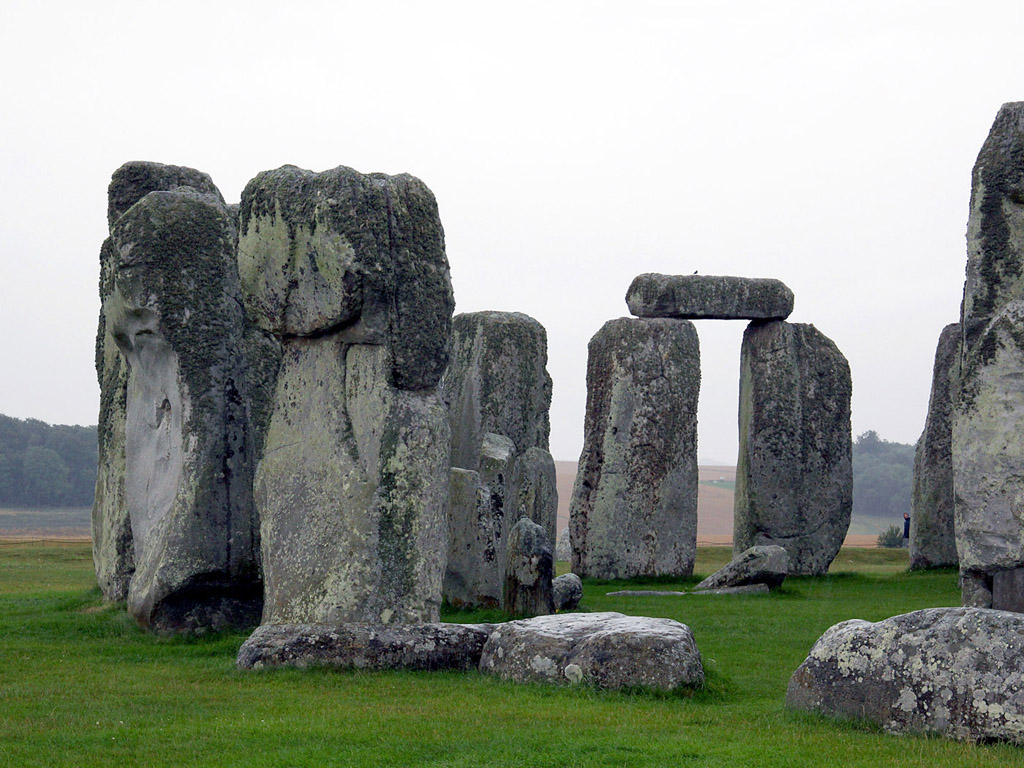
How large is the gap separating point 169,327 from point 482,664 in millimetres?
4473

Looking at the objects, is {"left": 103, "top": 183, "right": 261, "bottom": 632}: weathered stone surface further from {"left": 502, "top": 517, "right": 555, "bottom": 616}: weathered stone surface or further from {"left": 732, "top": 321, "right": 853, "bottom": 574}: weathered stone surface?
{"left": 732, "top": 321, "right": 853, "bottom": 574}: weathered stone surface

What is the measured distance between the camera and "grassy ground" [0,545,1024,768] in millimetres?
6477

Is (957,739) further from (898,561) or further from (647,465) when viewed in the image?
(898,561)

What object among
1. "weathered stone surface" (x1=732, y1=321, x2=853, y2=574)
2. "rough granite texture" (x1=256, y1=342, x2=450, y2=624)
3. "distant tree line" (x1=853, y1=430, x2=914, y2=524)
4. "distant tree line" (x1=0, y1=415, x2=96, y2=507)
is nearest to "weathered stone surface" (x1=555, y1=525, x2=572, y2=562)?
"weathered stone surface" (x1=732, y1=321, x2=853, y2=574)

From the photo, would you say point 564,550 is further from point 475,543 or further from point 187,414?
point 187,414

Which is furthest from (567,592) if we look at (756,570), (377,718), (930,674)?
(930,674)

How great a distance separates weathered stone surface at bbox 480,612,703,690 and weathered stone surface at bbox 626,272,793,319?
1317 cm

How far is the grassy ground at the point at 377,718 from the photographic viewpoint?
21.2ft

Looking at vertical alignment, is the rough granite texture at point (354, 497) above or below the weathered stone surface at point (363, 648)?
above

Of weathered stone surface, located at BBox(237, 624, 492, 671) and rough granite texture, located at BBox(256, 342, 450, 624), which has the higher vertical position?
rough granite texture, located at BBox(256, 342, 450, 624)

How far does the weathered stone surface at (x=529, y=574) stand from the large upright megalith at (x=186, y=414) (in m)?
2.57

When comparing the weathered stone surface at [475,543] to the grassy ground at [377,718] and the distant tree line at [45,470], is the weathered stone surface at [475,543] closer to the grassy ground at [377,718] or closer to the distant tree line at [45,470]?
the grassy ground at [377,718]

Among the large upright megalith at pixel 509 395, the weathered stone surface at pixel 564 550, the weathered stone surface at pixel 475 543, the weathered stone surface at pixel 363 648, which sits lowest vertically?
the weathered stone surface at pixel 564 550

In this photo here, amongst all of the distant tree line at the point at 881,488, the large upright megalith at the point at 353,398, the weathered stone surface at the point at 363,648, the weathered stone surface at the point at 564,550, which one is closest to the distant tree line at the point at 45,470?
the weathered stone surface at the point at 564,550
